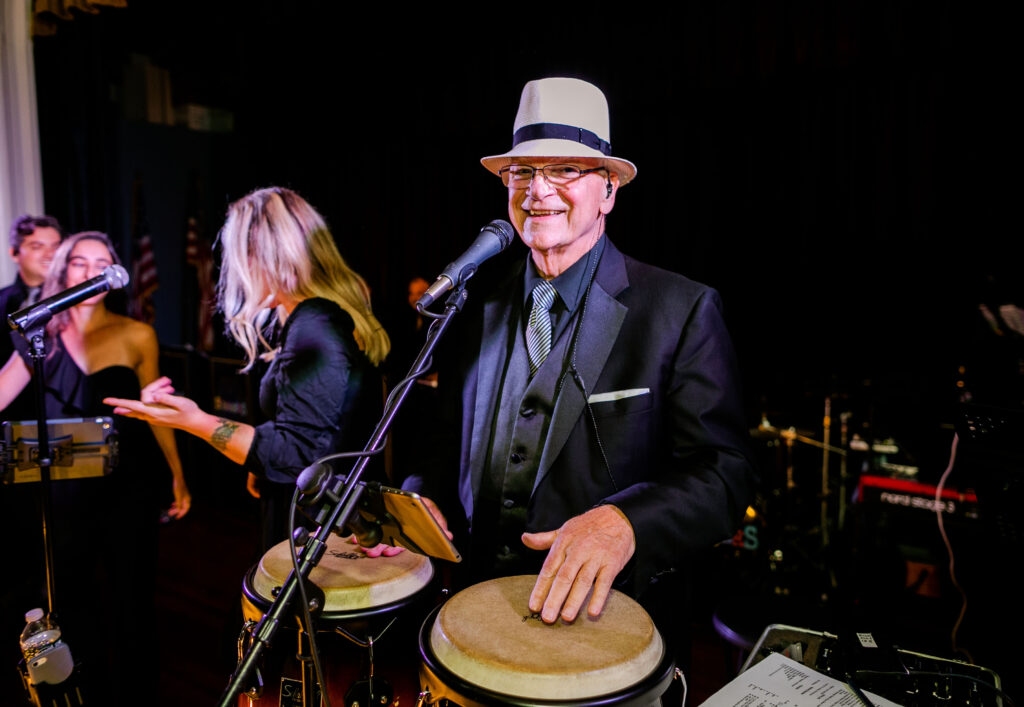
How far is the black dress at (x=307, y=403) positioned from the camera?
197 cm

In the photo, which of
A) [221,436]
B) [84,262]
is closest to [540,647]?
[221,436]

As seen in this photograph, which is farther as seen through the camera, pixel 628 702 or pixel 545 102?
pixel 545 102

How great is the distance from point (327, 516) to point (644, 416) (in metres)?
0.72

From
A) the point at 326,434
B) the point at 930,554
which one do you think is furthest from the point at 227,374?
the point at 930,554

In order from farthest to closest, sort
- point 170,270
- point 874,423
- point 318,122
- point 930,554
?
point 170,270 → point 318,122 → point 874,423 → point 930,554

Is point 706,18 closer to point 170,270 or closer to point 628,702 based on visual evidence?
point 628,702

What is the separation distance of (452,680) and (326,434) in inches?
46.2

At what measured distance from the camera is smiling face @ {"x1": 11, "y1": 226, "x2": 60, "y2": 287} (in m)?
3.31

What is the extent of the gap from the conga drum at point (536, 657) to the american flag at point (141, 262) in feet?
21.9

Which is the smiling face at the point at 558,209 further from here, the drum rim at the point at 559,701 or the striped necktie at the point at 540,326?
the drum rim at the point at 559,701

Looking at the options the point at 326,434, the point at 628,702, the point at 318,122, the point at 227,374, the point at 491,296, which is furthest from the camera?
the point at 318,122

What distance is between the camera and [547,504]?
1457 mm

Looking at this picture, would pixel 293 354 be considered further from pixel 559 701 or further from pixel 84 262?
pixel 559 701

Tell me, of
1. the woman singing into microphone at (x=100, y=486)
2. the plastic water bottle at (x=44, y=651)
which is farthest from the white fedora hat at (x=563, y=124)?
the plastic water bottle at (x=44, y=651)
